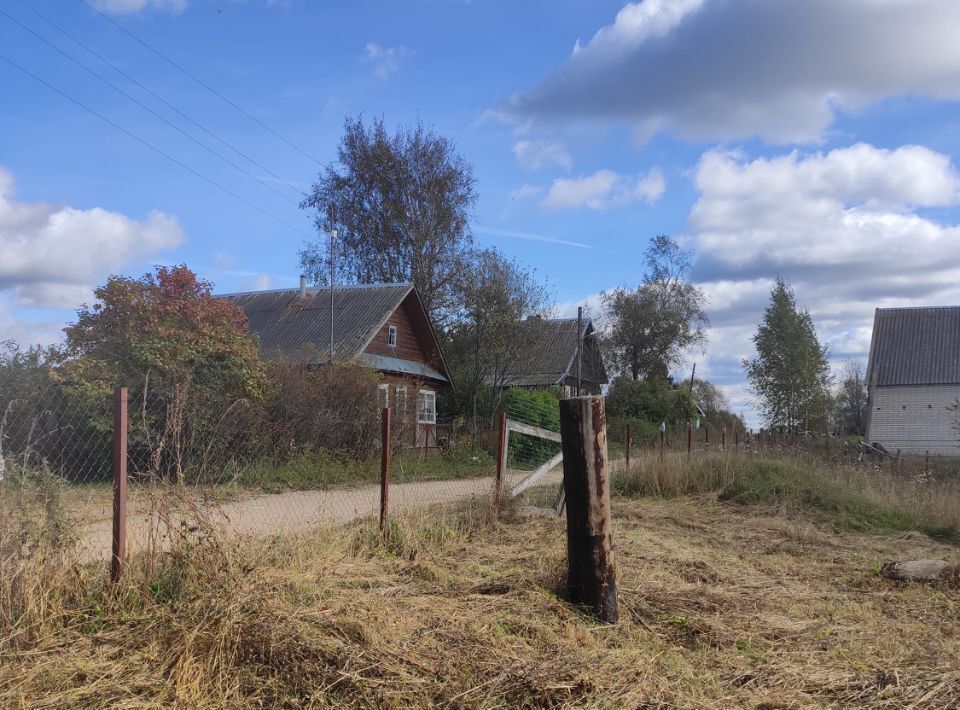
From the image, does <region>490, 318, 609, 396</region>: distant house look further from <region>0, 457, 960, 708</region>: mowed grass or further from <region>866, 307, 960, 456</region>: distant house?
<region>0, 457, 960, 708</region>: mowed grass

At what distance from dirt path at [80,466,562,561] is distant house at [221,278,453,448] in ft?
38.2

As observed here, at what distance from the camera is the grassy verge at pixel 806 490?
10.8 m

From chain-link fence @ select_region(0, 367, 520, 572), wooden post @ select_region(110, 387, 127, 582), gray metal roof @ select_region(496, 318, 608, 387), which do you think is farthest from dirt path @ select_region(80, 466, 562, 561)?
gray metal roof @ select_region(496, 318, 608, 387)

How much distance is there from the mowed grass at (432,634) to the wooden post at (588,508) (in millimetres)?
203

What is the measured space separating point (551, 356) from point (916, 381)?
1685cm

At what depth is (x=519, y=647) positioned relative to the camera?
15.2 feet

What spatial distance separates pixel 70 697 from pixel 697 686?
10.2 feet

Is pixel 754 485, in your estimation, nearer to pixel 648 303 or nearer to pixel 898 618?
pixel 898 618

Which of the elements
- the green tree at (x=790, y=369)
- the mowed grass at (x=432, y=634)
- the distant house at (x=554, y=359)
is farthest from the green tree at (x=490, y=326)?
the mowed grass at (x=432, y=634)

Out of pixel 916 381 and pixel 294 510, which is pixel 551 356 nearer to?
pixel 916 381

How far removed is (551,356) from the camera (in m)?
40.7

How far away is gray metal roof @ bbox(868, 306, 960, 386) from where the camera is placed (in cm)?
3797

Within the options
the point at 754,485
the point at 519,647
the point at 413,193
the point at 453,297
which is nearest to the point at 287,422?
the point at 754,485

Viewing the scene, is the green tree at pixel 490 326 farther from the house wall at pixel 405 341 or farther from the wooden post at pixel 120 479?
the wooden post at pixel 120 479
